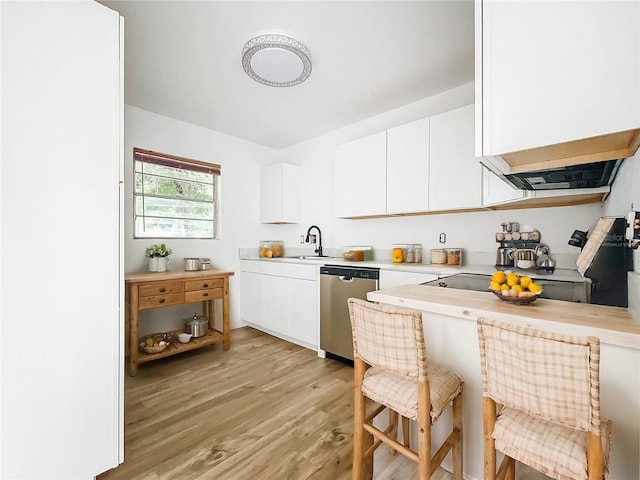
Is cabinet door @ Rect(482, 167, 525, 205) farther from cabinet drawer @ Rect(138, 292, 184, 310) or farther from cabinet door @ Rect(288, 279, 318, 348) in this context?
cabinet drawer @ Rect(138, 292, 184, 310)

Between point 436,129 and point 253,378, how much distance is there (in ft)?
8.79

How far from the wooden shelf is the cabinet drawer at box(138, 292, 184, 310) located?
447 millimetres

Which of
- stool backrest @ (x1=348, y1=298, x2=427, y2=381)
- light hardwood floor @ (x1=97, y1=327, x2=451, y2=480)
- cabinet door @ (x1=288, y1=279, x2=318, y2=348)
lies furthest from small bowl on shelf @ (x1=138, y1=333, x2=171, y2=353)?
stool backrest @ (x1=348, y1=298, x2=427, y2=381)

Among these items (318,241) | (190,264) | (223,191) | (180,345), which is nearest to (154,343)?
(180,345)

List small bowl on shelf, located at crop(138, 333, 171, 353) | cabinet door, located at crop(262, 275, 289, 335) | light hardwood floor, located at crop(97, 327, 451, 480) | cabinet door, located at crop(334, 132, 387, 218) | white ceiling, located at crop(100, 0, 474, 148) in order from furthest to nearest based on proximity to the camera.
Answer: cabinet door, located at crop(262, 275, 289, 335) < cabinet door, located at crop(334, 132, 387, 218) < small bowl on shelf, located at crop(138, 333, 171, 353) < white ceiling, located at crop(100, 0, 474, 148) < light hardwood floor, located at crop(97, 327, 451, 480)

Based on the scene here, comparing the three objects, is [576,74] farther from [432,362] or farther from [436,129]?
[436,129]

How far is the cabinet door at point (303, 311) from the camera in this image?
3.06 m

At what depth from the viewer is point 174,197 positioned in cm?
346

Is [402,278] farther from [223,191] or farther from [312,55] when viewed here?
[223,191]

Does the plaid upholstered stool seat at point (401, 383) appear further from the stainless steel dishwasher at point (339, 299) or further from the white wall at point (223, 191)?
the white wall at point (223, 191)

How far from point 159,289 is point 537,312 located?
2.86 metres

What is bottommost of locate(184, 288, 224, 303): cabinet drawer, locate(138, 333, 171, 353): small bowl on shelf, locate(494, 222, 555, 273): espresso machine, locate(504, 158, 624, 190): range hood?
locate(138, 333, 171, 353): small bowl on shelf

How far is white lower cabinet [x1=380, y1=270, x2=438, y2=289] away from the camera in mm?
2326

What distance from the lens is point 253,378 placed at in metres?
2.52
